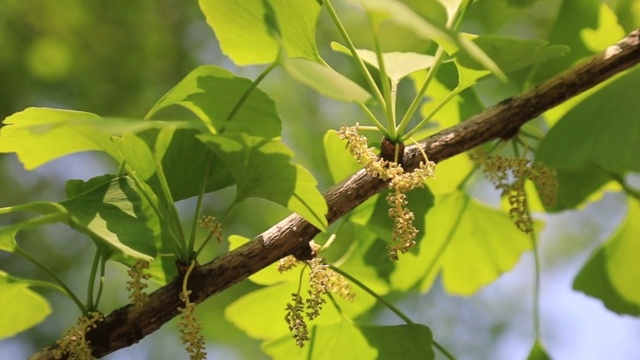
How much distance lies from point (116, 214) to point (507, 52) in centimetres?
26

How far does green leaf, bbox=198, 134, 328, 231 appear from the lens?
15.5 inches

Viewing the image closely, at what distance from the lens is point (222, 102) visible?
1.45 ft

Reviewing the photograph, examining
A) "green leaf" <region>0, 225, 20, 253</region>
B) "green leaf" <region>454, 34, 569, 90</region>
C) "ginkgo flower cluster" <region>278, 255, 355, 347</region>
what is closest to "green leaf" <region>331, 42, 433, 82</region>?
"green leaf" <region>454, 34, 569, 90</region>

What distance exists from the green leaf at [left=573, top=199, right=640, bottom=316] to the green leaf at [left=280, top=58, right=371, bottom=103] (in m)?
0.43

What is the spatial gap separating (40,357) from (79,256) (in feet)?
2.35

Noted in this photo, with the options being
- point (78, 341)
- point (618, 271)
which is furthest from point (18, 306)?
point (618, 271)

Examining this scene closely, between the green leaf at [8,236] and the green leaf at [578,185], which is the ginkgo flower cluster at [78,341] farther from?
the green leaf at [578,185]

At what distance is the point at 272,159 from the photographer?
40cm

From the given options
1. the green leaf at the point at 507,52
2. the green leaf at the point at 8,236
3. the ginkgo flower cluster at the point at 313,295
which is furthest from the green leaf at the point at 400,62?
the green leaf at the point at 8,236

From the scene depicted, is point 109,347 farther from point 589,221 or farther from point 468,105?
point 589,221

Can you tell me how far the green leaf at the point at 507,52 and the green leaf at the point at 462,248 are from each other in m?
0.20

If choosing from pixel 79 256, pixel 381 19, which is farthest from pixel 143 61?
pixel 381 19

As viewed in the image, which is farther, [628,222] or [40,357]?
[628,222]

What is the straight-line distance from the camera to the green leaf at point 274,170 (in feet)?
1.29
